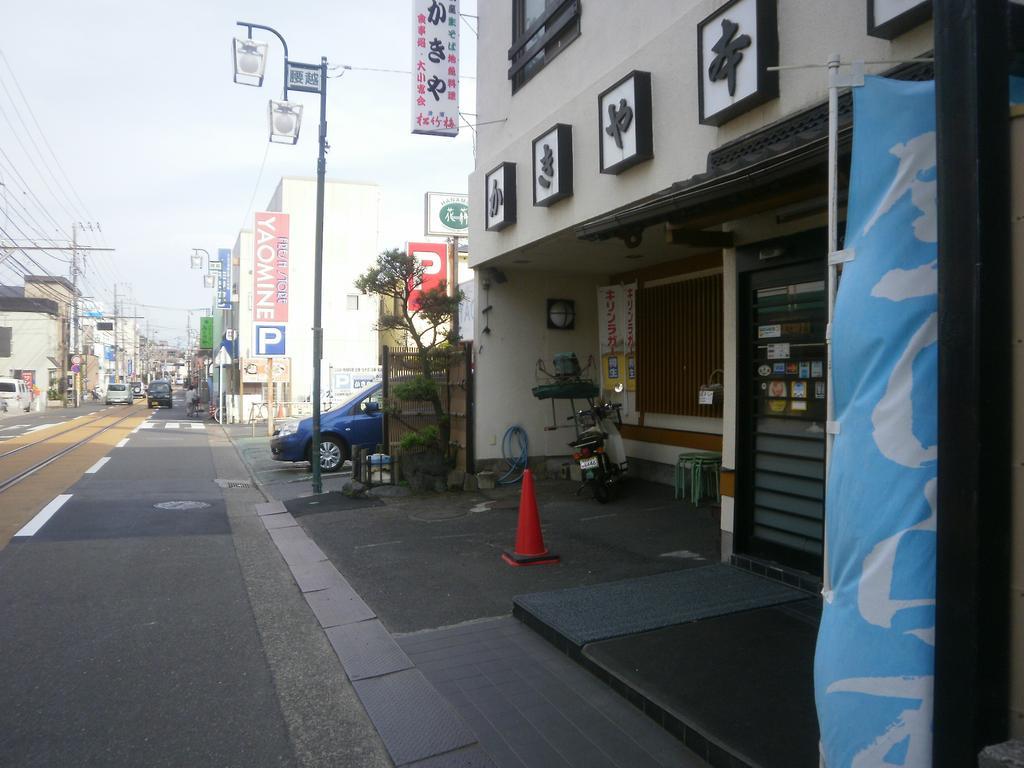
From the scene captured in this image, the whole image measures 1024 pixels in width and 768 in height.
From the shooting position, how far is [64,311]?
60469 mm

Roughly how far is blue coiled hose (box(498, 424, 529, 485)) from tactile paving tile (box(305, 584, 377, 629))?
529 centimetres

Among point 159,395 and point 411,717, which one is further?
point 159,395

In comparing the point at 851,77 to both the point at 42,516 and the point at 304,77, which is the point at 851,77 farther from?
the point at 304,77

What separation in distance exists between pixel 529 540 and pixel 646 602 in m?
1.74

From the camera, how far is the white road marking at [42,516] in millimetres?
8586

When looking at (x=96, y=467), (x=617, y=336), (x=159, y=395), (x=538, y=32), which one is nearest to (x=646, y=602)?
(x=617, y=336)

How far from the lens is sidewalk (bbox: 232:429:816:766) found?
3.63 meters

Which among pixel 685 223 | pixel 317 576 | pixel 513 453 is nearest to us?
pixel 685 223

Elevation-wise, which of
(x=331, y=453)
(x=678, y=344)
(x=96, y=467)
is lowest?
(x=96, y=467)

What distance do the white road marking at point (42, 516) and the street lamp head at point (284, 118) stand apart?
6749mm

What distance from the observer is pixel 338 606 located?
19.3 feet

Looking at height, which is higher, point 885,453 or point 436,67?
point 436,67

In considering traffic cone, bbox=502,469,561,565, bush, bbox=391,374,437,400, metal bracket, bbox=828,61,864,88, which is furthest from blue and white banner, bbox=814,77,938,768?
bush, bbox=391,374,437,400

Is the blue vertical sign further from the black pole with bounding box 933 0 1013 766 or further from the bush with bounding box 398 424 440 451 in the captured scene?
the black pole with bounding box 933 0 1013 766
